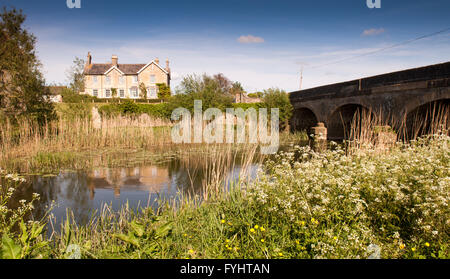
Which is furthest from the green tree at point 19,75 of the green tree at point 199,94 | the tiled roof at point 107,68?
the tiled roof at point 107,68

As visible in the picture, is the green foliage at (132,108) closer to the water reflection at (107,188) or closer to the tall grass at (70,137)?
the tall grass at (70,137)

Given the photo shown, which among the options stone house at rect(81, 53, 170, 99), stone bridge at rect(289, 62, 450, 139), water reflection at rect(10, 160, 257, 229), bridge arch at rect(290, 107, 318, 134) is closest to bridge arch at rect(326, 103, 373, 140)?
stone bridge at rect(289, 62, 450, 139)

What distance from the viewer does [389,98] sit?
13.9 metres

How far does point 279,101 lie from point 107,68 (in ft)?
115

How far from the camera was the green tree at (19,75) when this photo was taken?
11.9 meters

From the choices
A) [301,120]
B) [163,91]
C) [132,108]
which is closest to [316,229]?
[301,120]

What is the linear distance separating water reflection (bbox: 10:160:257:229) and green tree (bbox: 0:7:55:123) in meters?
5.17

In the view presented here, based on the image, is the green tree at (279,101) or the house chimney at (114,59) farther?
the house chimney at (114,59)
